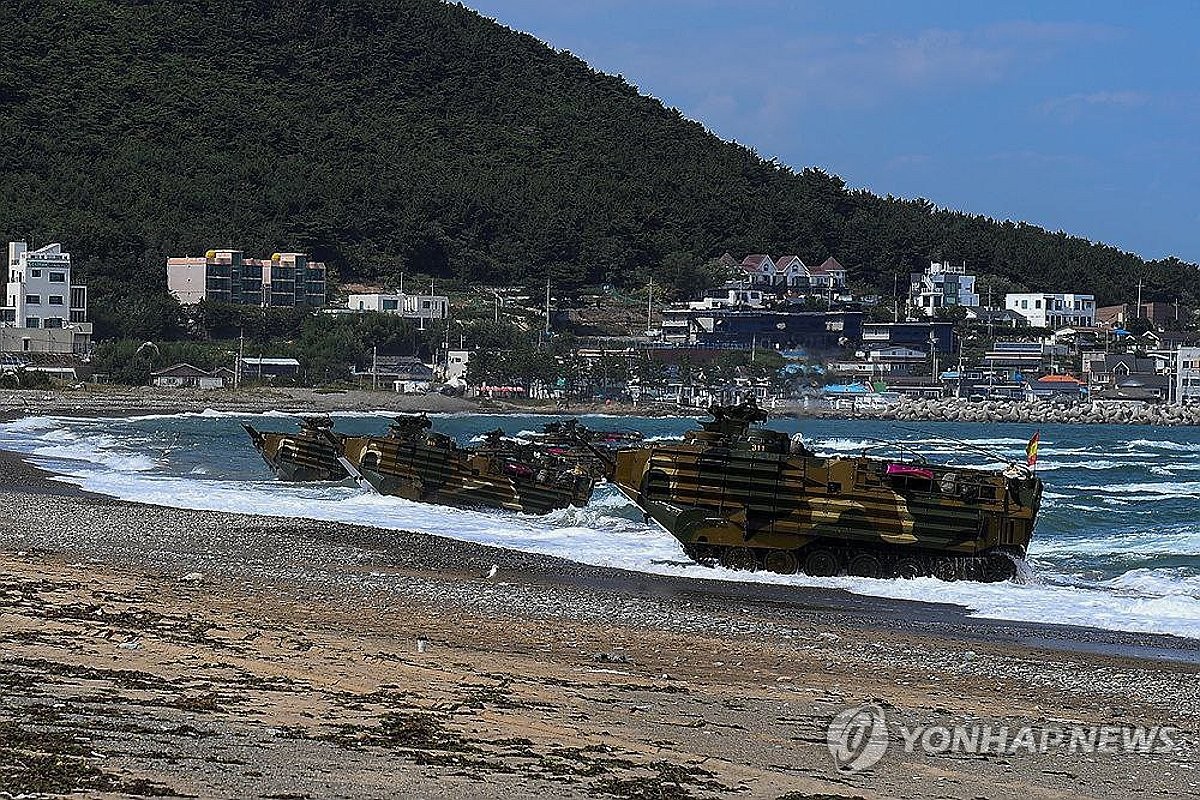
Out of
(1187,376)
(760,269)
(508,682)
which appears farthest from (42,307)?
(508,682)

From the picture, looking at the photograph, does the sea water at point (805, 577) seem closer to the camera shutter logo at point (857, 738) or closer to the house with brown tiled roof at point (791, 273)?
the camera shutter logo at point (857, 738)

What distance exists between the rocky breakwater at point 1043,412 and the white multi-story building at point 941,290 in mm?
41373

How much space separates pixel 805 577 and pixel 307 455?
66.8 ft

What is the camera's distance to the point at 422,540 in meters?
28.3

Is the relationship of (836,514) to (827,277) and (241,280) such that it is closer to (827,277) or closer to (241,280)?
(241,280)

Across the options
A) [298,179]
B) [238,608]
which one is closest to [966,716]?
[238,608]

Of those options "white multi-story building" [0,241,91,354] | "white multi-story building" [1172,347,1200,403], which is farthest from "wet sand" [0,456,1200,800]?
"white multi-story building" [1172,347,1200,403]

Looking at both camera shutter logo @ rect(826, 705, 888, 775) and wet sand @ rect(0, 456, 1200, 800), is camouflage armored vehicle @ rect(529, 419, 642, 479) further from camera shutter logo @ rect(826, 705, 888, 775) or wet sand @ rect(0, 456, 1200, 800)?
camera shutter logo @ rect(826, 705, 888, 775)

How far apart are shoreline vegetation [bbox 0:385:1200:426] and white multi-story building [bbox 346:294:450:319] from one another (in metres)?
16.5

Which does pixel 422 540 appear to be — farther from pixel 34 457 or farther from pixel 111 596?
pixel 34 457

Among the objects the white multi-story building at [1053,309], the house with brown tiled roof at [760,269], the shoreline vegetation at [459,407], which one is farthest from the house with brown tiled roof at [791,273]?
the shoreline vegetation at [459,407]

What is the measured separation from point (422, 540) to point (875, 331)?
14078 centimetres

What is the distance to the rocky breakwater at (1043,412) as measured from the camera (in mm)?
135250

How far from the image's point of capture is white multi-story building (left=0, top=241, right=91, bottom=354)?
12606 centimetres
